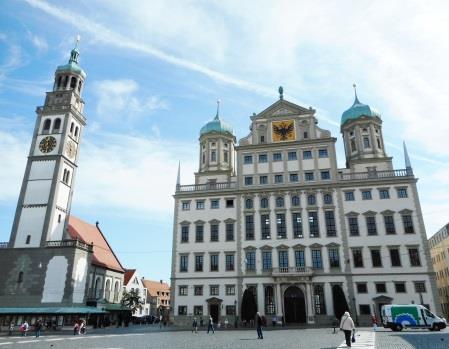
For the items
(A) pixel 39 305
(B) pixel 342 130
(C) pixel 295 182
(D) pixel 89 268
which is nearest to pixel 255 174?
(C) pixel 295 182

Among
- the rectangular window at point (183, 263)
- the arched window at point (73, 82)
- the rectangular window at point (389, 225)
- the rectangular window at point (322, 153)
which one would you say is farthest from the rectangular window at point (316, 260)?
the arched window at point (73, 82)

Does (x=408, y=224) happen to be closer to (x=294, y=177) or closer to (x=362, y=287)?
(x=362, y=287)

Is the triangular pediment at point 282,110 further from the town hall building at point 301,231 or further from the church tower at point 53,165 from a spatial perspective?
the church tower at point 53,165

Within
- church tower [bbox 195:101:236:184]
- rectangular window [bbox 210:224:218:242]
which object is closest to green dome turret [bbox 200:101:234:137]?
church tower [bbox 195:101:236:184]

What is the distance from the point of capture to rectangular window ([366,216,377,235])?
43188 mm

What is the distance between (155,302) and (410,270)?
81.2m

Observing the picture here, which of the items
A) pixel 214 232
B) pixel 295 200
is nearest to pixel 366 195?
pixel 295 200

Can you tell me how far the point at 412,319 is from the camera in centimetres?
3064

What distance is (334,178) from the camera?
4631 cm

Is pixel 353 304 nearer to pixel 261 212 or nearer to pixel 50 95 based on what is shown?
pixel 261 212

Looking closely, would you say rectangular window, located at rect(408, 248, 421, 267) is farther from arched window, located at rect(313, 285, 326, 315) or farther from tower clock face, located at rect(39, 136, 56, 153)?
tower clock face, located at rect(39, 136, 56, 153)

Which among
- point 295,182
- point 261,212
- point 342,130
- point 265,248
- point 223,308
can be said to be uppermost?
point 342,130

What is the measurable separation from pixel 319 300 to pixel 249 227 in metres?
12.0

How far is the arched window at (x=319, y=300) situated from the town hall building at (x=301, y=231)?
0.11 metres
